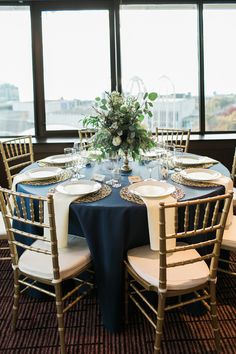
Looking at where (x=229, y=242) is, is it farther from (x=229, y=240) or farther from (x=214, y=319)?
(x=214, y=319)

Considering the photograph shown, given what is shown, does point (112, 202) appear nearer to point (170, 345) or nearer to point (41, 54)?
point (170, 345)

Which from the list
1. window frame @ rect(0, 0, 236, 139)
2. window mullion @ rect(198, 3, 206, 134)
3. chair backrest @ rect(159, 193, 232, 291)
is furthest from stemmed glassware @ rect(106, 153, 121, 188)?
window mullion @ rect(198, 3, 206, 134)

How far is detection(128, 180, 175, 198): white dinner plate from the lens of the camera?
2.19m

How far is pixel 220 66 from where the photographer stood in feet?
14.9

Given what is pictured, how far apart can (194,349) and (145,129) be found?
1383 millimetres

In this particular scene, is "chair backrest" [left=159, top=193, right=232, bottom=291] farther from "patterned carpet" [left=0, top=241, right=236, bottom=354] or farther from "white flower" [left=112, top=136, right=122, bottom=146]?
"white flower" [left=112, top=136, right=122, bottom=146]

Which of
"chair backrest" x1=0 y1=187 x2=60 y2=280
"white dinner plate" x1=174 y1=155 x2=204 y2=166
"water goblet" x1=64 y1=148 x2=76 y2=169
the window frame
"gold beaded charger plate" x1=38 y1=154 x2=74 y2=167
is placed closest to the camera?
"chair backrest" x1=0 y1=187 x2=60 y2=280

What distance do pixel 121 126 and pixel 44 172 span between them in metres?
0.70

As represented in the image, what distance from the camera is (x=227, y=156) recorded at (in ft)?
14.1

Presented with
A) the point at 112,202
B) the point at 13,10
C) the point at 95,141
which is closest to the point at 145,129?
the point at 95,141

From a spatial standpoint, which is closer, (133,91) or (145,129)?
(145,129)

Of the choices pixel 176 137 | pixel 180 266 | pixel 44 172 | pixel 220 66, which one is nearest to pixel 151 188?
pixel 180 266

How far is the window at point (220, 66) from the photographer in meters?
4.46

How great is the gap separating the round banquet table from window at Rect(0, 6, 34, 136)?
2.77 m
